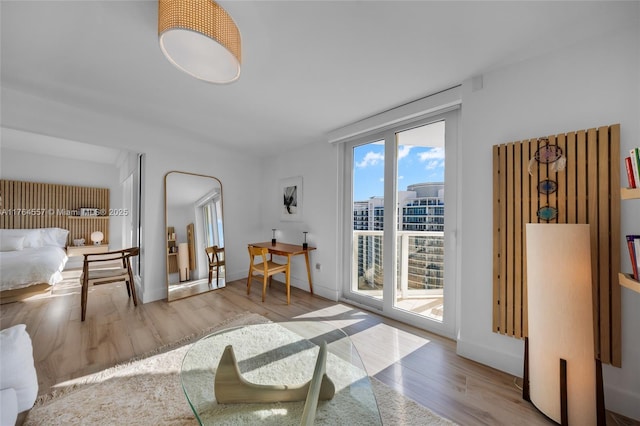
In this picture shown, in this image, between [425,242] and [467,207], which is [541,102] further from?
[425,242]

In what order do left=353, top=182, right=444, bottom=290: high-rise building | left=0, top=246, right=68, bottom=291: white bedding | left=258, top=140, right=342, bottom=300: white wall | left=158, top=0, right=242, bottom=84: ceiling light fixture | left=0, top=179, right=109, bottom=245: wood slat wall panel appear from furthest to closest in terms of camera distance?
left=0, top=179, right=109, bottom=245: wood slat wall panel → left=258, top=140, right=342, bottom=300: white wall → left=0, top=246, right=68, bottom=291: white bedding → left=353, top=182, right=444, bottom=290: high-rise building → left=158, top=0, right=242, bottom=84: ceiling light fixture

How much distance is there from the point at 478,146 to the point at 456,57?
2.33ft

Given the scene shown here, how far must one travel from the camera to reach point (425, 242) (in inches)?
96.9

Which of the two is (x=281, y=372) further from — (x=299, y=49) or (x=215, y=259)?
(x=215, y=259)

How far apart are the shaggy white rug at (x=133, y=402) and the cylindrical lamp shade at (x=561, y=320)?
653mm

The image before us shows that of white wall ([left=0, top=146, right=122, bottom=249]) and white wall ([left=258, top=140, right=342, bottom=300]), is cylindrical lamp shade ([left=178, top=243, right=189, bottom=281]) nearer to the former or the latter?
white wall ([left=258, top=140, right=342, bottom=300])

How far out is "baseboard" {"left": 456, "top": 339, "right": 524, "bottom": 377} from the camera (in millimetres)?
1626

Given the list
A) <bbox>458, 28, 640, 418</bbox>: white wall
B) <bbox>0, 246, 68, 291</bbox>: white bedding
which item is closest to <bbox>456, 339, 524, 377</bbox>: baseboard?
<bbox>458, 28, 640, 418</bbox>: white wall

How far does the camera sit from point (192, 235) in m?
3.38

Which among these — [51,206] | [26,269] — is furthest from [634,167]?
[51,206]

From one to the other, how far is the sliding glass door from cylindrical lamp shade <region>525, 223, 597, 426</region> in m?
0.83

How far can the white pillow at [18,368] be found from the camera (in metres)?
1.00

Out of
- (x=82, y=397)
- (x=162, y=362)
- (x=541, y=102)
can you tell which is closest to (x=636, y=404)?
(x=541, y=102)

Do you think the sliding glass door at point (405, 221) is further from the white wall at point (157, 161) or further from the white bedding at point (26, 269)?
the white bedding at point (26, 269)
